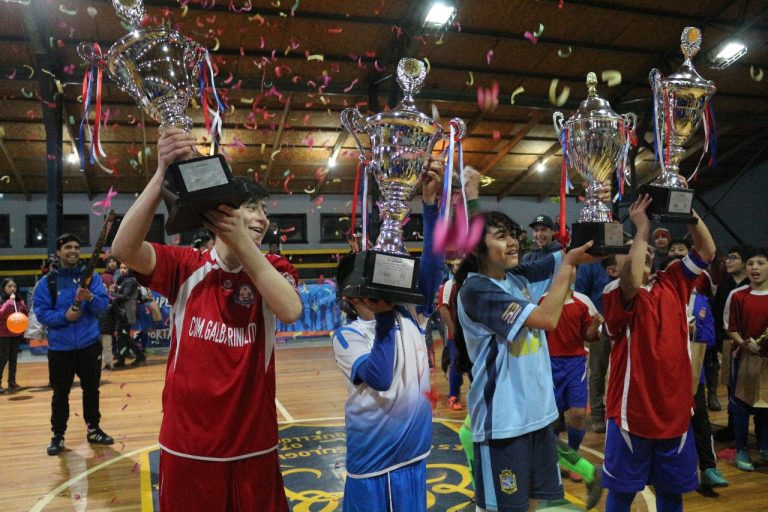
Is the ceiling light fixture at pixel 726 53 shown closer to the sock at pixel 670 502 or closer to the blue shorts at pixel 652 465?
the blue shorts at pixel 652 465

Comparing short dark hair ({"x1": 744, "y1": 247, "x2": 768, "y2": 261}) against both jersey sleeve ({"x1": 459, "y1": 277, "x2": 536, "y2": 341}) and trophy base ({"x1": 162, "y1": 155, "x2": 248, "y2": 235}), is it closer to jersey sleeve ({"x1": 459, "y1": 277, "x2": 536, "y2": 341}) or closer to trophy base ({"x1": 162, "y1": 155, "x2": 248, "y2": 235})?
jersey sleeve ({"x1": 459, "y1": 277, "x2": 536, "y2": 341})

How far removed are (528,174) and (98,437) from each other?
1309 cm

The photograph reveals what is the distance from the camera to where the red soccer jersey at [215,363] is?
1.49m

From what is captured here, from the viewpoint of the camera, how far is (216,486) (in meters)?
1.47

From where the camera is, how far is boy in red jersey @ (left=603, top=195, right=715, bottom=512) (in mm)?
2203

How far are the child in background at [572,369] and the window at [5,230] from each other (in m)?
14.8

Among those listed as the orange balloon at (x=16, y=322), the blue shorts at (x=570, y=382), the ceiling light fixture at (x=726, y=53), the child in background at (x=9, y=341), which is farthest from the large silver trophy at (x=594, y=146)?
the ceiling light fixture at (x=726, y=53)

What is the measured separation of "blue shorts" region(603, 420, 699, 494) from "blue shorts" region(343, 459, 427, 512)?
97cm

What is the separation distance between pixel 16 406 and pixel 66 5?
5.12 meters

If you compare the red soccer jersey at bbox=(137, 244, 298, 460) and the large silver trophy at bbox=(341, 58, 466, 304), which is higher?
the large silver trophy at bbox=(341, 58, 466, 304)

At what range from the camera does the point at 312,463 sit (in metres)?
3.82

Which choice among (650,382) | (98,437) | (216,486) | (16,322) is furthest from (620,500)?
(16,322)

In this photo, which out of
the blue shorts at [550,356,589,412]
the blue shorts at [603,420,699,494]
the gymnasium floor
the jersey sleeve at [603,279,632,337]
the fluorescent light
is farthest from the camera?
the fluorescent light

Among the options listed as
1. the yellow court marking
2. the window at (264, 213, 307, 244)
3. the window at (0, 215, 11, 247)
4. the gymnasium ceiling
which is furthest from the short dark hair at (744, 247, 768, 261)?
the window at (0, 215, 11, 247)
